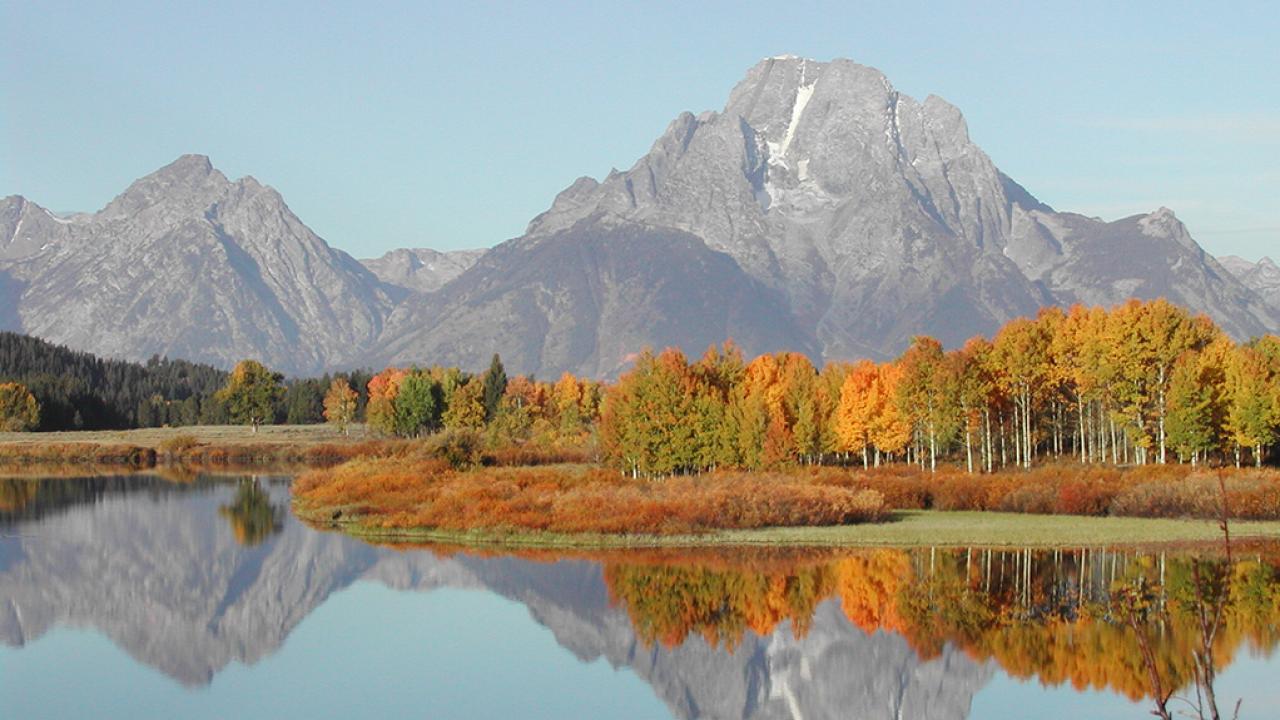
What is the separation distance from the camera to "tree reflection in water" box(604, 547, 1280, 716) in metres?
36.5

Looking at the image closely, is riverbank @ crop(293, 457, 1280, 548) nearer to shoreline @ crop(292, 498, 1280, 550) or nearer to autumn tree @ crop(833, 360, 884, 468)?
shoreline @ crop(292, 498, 1280, 550)

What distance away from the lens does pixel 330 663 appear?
132 feet

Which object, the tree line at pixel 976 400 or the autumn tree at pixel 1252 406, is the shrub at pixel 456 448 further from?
the autumn tree at pixel 1252 406

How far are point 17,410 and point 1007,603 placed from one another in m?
167

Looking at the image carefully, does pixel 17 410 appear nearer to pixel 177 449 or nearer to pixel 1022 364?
pixel 177 449

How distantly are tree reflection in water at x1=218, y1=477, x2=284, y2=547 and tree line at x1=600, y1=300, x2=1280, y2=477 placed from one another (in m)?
22.6

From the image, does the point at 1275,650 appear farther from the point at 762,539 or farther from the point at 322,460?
the point at 322,460

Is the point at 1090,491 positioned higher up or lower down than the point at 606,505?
higher up

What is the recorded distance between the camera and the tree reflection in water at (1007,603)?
36.5 meters

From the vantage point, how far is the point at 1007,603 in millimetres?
44062

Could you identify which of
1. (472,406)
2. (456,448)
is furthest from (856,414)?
(472,406)

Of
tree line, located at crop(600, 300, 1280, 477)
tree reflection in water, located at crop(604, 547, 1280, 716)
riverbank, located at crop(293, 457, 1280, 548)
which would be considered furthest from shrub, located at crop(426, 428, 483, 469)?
tree reflection in water, located at crop(604, 547, 1280, 716)

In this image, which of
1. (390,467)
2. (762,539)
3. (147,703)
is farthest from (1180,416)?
(147,703)

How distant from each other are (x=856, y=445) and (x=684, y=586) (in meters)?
55.3
